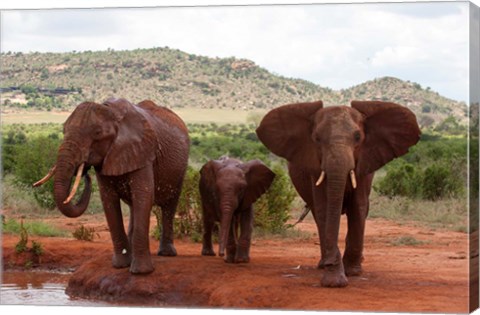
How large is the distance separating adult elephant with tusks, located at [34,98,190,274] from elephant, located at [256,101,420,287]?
1.39 metres

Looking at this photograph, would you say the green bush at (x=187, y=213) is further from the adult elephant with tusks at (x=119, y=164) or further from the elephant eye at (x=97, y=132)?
the elephant eye at (x=97, y=132)

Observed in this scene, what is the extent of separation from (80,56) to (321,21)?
13.4 meters

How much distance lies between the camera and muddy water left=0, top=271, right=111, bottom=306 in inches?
510

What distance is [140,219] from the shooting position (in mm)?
12555

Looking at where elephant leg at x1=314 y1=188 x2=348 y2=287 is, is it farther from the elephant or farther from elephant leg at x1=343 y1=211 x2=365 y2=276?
elephant leg at x1=343 y1=211 x2=365 y2=276

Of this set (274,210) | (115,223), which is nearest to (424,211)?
(274,210)

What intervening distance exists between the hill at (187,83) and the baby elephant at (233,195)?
2410 centimetres

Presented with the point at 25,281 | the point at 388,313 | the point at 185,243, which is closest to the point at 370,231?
the point at 185,243

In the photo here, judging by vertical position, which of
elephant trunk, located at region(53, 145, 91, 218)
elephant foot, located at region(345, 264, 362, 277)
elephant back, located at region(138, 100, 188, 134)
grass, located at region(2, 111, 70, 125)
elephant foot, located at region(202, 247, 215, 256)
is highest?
grass, located at region(2, 111, 70, 125)

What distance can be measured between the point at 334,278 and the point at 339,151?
140 centimetres

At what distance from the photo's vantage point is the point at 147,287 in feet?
41.0

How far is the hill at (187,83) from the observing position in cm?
4019

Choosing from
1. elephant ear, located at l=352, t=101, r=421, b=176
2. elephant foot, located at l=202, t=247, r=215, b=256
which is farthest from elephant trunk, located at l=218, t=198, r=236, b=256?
elephant ear, located at l=352, t=101, r=421, b=176

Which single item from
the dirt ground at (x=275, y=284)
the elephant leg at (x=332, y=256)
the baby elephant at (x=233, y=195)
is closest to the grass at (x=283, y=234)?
the dirt ground at (x=275, y=284)
